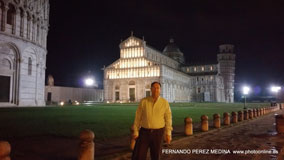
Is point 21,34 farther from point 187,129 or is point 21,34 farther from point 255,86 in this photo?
point 255,86

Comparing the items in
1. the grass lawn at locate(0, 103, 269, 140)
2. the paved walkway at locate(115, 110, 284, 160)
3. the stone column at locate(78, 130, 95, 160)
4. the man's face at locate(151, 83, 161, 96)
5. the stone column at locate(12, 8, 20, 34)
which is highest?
the stone column at locate(12, 8, 20, 34)

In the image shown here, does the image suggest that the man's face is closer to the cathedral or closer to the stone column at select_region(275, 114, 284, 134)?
the stone column at select_region(275, 114, 284, 134)

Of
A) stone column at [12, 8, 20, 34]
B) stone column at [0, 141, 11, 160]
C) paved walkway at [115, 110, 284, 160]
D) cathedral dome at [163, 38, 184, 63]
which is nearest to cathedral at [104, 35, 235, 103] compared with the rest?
cathedral dome at [163, 38, 184, 63]

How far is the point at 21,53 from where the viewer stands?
30641mm

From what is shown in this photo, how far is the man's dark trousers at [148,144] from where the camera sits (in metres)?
4.65

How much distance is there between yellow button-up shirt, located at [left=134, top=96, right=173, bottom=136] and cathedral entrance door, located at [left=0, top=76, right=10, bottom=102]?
28844 millimetres

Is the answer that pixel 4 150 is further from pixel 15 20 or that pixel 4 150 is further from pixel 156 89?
pixel 15 20

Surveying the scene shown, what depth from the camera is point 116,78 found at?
71312mm

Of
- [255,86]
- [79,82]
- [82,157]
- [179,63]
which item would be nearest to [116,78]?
[79,82]

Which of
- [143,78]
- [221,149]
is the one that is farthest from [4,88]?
[143,78]

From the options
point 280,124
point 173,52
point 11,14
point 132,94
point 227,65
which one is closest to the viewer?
point 280,124

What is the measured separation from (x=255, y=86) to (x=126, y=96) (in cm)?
7661

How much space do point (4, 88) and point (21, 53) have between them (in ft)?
15.9

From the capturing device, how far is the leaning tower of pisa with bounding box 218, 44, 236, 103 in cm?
9650
